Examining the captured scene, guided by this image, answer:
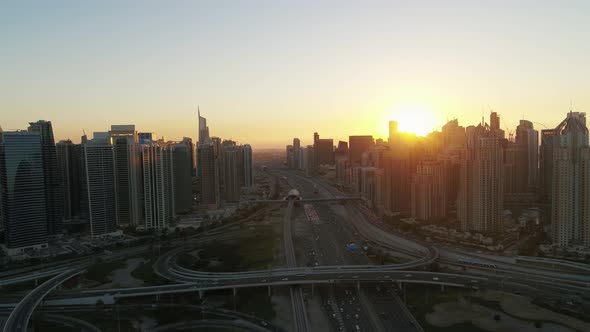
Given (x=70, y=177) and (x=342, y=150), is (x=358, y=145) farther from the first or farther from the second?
(x=70, y=177)

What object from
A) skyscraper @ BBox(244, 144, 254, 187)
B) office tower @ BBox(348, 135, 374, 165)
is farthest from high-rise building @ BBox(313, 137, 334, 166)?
skyscraper @ BBox(244, 144, 254, 187)

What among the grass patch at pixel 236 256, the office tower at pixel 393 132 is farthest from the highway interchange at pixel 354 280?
the office tower at pixel 393 132

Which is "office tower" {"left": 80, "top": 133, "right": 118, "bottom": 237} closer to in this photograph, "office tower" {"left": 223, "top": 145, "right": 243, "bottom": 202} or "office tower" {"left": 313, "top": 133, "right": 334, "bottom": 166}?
"office tower" {"left": 223, "top": 145, "right": 243, "bottom": 202}

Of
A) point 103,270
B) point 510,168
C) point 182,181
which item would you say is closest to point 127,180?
point 182,181

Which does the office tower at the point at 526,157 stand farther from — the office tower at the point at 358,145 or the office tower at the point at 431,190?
the office tower at the point at 358,145

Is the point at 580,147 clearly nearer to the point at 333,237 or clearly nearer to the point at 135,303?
the point at 333,237

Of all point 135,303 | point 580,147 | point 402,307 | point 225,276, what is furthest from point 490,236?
point 135,303
